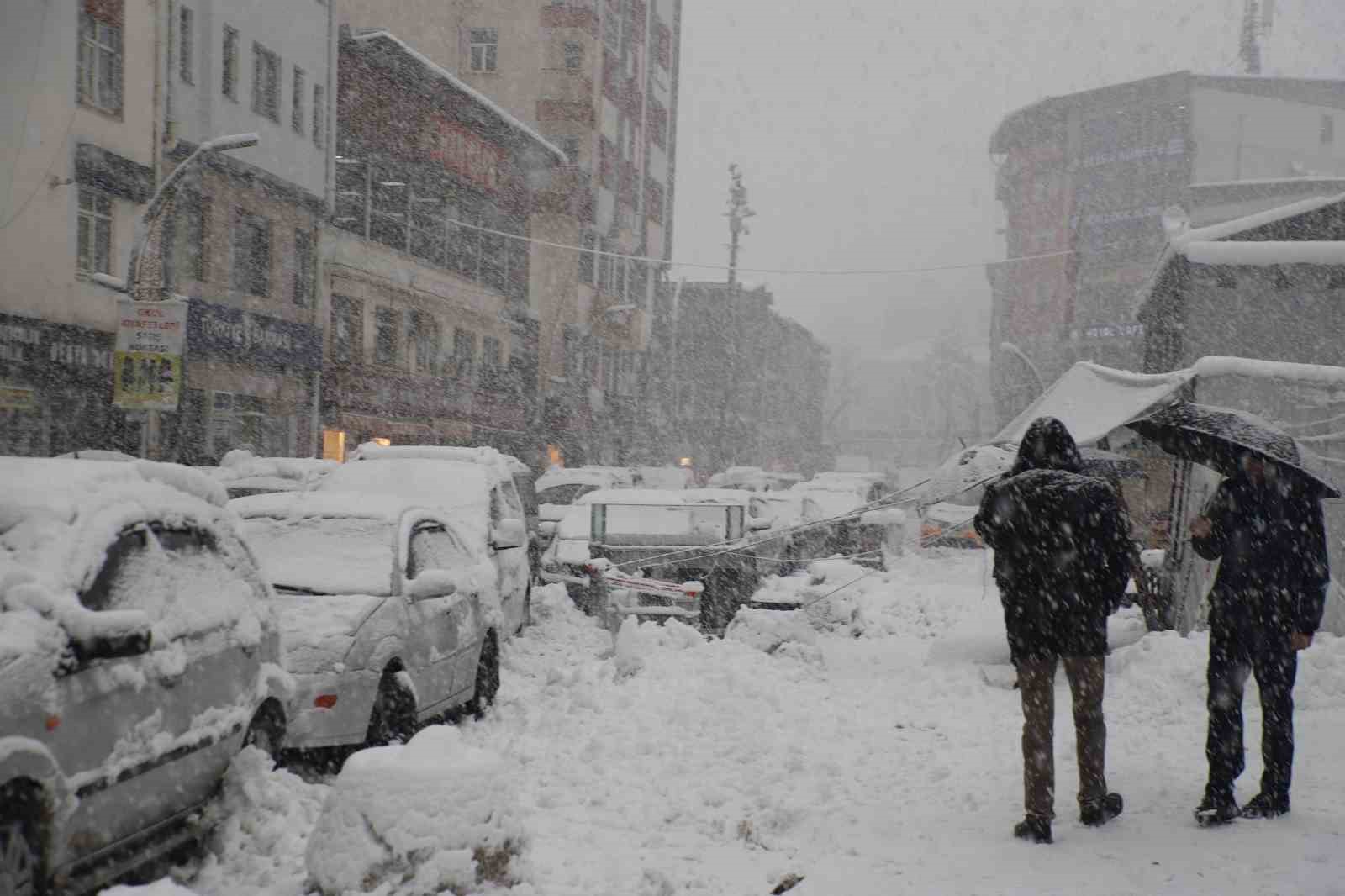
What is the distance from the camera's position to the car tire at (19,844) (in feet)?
12.9

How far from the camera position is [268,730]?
624 centimetres

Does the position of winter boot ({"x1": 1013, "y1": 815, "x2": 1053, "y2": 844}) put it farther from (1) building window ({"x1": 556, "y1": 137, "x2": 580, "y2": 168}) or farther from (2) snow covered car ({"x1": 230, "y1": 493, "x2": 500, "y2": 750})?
(1) building window ({"x1": 556, "y1": 137, "x2": 580, "y2": 168})

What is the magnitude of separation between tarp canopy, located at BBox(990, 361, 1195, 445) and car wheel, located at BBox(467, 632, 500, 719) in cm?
455

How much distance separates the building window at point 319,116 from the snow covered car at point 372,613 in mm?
24952

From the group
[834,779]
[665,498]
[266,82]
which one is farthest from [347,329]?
[834,779]

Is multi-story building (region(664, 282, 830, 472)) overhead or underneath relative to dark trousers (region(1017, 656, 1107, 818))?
overhead

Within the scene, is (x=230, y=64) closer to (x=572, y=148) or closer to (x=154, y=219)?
(x=154, y=219)

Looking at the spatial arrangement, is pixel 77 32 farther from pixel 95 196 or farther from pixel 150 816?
pixel 150 816

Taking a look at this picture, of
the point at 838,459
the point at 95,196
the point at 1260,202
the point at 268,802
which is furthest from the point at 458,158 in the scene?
the point at 838,459

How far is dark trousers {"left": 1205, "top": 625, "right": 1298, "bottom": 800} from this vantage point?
6.04 metres

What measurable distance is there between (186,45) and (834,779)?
77.7ft

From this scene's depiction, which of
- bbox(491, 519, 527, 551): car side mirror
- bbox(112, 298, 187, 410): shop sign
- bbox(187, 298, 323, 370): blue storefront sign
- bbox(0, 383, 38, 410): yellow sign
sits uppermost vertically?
bbox(187, 298, 323, 370): blue storefront sign

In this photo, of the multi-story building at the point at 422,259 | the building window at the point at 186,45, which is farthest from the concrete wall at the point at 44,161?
the multi-story building at the point at 422,259

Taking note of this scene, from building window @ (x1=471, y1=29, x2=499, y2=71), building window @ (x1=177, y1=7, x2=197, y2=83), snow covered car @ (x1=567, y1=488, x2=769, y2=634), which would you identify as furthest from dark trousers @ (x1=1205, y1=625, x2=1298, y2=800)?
building window @ (x1=471, y1=29, x2=499, y2=71)
